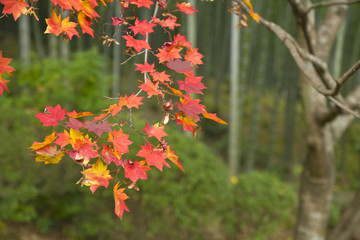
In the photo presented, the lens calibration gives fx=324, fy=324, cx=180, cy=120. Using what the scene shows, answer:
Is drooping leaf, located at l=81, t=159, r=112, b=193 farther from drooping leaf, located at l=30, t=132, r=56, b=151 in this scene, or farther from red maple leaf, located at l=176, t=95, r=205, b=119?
red maple leaf, located at l=176, t=95, r=205, b=119

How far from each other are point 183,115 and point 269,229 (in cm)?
327

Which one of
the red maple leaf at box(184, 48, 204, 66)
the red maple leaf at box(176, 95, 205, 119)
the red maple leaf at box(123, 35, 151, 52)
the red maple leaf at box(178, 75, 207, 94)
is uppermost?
the red maple leaf at box(123, 35, 151, 52)

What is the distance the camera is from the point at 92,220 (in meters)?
3.37

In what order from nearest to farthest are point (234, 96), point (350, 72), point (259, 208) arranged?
1. point (350, 72)
2. point (259, 208)
3. point (234, 96)

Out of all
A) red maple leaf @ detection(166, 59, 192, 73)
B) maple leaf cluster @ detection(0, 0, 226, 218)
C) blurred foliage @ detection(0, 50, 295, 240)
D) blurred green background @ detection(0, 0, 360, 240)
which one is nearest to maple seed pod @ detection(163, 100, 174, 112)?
maple leaf cluster @ detection(0, 0, 226, 218)

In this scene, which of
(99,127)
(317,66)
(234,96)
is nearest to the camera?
(99,127)

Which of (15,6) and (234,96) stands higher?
(15,6)

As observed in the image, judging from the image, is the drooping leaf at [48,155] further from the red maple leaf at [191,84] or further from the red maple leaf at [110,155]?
the red maple leaf at [191,84]

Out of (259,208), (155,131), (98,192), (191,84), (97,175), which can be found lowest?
(259,208)

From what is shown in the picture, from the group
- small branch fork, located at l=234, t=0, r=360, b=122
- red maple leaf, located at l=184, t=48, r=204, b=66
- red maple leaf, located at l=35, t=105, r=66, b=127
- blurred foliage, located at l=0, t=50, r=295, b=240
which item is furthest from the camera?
blurred foliage, located at l=0, t=50, r=295, b=240

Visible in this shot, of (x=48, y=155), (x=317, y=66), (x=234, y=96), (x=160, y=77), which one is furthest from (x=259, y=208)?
(x=48, y=155)

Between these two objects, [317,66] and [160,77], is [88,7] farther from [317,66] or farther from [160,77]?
[317,66]

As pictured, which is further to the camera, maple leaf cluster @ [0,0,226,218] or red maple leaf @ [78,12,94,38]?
red maple leaf @ [78,12,94,38]

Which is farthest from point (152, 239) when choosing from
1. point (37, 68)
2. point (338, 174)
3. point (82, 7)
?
point (338, 174)
